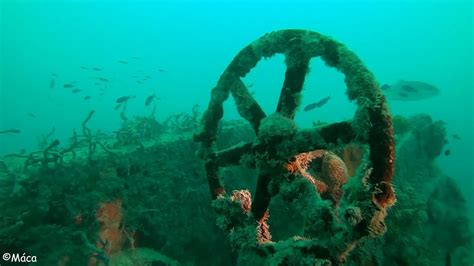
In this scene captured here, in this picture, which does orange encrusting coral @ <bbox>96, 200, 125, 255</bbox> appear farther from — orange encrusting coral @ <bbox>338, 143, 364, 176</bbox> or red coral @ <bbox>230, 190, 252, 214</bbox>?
orange encrusting coral @ <bbox>338, 143, 364, 176</bbox>

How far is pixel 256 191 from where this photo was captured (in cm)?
293

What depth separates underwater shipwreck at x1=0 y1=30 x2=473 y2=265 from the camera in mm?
2211

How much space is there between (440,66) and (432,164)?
405 ft

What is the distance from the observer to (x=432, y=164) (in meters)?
9.32

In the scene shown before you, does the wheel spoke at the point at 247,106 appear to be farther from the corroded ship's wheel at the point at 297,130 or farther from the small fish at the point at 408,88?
the small fish at the point at 408,88

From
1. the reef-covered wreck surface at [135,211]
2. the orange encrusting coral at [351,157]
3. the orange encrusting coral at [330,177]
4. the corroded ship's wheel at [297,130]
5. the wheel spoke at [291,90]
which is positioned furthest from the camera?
the orange encrusting coral at [351,157]

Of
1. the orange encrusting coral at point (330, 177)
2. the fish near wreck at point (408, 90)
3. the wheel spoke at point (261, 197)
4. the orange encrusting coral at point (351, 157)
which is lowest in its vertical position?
the wheel spoke at point (261, 197)

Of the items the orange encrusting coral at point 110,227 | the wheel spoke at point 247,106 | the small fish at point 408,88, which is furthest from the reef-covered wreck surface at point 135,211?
the small fish at point 408,88

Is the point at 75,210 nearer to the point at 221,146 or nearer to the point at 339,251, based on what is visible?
the point at 221,146

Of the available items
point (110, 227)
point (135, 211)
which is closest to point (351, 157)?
point (135, 211)

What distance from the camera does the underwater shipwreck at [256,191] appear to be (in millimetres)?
2211

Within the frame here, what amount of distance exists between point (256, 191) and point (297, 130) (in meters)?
0.67

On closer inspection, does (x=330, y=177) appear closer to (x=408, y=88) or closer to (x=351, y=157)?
(x=351, y=157)

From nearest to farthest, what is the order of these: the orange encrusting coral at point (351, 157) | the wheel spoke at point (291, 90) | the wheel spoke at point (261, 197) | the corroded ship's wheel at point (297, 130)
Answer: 1. the corroded ship's wheel at point (297, 130)
2. the wheel spoke at point (261, 197)
3. the wheel spoke at point (291, 90)
4. the orange encrusting coral at point (351, 157)
